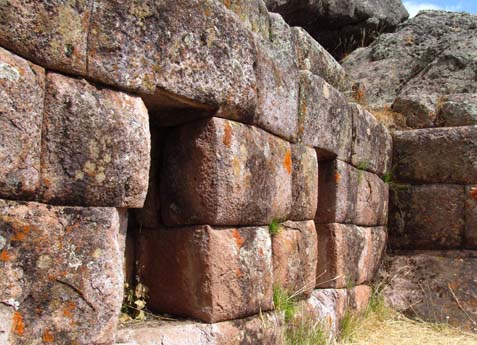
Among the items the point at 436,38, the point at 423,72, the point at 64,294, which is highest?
the point at 436,38

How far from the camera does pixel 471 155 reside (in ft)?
18.5

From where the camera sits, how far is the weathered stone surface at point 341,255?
14.7ft

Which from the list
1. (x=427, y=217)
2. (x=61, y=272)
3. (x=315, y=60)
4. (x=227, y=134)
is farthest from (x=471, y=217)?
(x=61, y=272)

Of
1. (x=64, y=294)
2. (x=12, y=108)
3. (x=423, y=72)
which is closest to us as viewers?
(x=12, y=108)

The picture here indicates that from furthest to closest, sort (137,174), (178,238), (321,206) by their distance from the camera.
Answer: (321,206)
(178,238)
(137,174)

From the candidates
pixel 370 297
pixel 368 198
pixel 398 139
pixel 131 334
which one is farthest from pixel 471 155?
pixel 131 334

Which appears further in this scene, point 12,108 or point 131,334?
point 131,334

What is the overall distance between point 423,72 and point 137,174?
5.30 m

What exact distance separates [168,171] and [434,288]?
3450mm

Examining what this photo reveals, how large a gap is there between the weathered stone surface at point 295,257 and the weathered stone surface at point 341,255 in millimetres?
459

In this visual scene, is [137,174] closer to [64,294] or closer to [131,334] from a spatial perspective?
[64,294]

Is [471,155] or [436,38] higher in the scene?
[436,38]

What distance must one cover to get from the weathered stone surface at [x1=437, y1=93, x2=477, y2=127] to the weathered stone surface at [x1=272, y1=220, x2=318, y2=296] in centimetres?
264

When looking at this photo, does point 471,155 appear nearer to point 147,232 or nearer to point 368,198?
point 368,198
